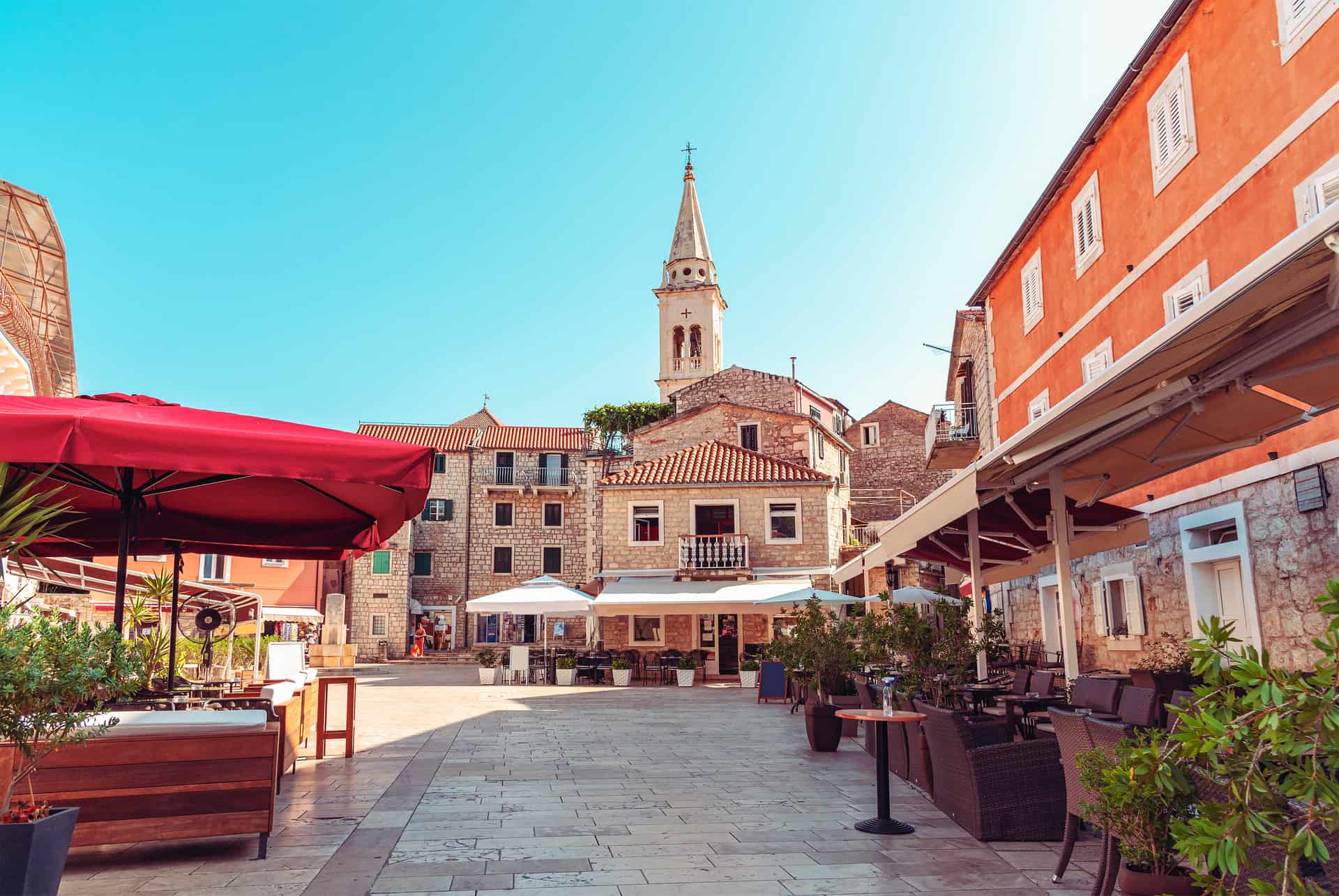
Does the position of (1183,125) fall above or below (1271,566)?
above

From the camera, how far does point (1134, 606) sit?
12.0m

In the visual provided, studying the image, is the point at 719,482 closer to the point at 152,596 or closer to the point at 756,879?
the point at 152,596

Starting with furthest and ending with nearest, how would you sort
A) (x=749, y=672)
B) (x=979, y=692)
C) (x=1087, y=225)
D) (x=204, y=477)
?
1. (x=749, y=672)
2. (x=1087, y=225)
3. (x=979, y=692)
4. (x=204, y=477)

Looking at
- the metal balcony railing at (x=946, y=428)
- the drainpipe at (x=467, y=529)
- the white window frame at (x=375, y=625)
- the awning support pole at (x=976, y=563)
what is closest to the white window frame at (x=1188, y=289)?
the awning support pole at (x=976, y=563)

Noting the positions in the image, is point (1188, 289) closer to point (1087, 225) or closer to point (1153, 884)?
point (1087, 225)

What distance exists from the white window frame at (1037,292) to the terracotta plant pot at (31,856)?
569 inches

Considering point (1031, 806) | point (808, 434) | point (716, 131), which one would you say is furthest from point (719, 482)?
point (1031, 806)

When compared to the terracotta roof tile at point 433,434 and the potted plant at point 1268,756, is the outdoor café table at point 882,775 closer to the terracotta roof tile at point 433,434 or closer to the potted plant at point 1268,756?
the potted plant at point 1268,756

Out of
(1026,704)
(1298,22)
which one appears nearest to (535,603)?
(1026,704)

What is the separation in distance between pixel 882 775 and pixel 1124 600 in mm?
8533

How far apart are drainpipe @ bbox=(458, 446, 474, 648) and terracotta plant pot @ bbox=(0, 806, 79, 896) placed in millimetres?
34340

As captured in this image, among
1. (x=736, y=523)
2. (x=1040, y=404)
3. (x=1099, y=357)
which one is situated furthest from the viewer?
(x=736, y=523)

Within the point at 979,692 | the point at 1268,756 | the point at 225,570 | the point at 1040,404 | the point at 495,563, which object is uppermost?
the point at 1040,404

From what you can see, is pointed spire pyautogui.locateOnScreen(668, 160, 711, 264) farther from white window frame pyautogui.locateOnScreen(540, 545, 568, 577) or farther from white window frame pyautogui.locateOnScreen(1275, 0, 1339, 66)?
white window frame pyautogui.locateOnScreen(1275, 0, 1339, 66)
